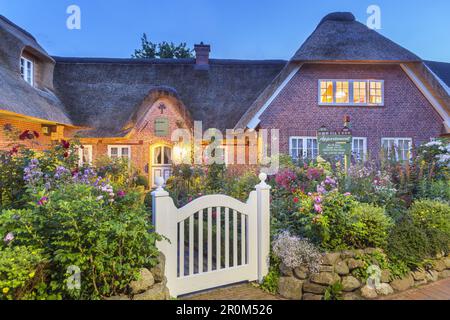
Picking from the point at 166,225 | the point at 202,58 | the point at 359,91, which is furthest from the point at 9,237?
the point at 202,58

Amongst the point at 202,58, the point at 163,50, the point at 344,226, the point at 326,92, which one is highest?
the point at 163,50

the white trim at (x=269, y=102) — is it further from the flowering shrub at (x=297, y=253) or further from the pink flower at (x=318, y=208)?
the flowering shrub at (x=297, y=253)

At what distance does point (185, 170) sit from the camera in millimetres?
8523

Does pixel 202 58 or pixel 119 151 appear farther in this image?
pixel 202 58

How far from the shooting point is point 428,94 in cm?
1102

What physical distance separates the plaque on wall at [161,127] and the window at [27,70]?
4958 mm

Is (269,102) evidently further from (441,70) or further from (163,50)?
(163,50)

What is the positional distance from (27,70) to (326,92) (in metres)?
11.4

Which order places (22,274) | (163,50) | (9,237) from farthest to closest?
(163,50), (9,237), (22,274)

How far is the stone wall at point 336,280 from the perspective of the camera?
350 cm

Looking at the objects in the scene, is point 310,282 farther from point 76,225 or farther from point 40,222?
point 40,222

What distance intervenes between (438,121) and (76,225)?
41.8ft

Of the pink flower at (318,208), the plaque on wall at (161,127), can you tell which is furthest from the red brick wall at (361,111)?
the pink flower at (318,208)
